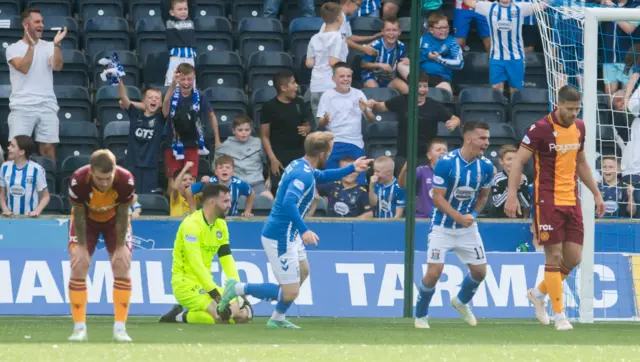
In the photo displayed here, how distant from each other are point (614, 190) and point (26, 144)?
686 centimetres

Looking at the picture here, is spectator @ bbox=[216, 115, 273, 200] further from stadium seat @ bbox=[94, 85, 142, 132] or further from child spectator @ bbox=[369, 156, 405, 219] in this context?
stadium seat @ bbox=[94, 85, 142, 132]

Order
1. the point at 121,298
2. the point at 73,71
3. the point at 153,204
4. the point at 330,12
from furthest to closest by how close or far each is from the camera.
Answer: the point at 73,71, the point at 330,12, the point at 153,204, the point at 121,298

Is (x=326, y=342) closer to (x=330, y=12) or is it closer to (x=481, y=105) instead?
(x=330, y=12)

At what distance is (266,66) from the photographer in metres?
17.4

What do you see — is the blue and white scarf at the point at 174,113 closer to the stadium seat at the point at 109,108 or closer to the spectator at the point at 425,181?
the stadium seat at the point at 109,108

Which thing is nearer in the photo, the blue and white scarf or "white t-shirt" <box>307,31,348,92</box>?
the blue and white scarf

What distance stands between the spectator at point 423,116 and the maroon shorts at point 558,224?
4288mm

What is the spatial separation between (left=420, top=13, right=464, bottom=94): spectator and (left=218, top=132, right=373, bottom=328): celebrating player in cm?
552

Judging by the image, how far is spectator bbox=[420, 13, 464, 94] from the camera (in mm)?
16875

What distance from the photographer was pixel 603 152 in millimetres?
16219

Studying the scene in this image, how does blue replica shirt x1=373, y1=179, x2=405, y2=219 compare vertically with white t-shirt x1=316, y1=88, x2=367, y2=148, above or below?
below

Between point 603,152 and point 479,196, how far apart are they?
476 centimetres

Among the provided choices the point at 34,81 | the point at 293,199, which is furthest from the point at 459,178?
the point at 34,81

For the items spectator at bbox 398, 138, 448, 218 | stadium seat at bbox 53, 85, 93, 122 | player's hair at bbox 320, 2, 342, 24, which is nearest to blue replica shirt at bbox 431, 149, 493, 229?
spectator at bbox 398, 138, 448, 218
